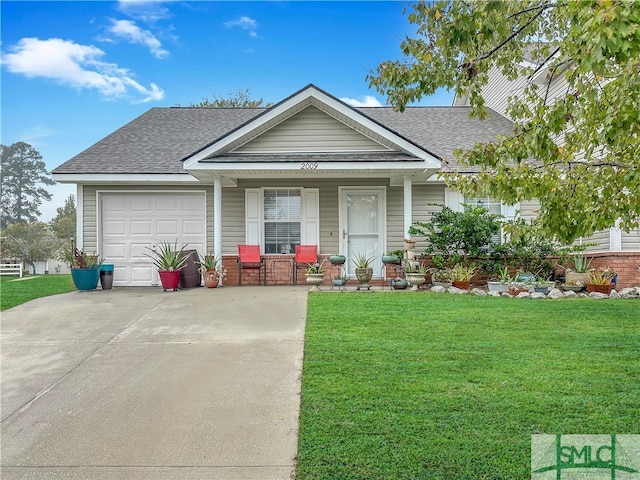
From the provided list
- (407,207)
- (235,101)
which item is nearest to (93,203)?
(407,207)

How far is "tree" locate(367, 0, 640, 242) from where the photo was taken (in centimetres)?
244

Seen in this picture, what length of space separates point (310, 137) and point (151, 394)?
7.45m

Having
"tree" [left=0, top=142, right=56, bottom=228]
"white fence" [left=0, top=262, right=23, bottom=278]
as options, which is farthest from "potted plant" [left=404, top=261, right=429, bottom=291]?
"tree" [left=0, top=142, right=56, bottom=228]

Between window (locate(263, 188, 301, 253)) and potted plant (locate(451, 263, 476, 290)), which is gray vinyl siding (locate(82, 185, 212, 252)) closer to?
window (locate(263, 188, 301, 253))

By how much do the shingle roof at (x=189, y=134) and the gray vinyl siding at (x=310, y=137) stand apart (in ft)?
5.32

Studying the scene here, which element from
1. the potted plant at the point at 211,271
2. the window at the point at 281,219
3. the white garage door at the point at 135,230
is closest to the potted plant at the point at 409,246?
the window at the point at 281,219

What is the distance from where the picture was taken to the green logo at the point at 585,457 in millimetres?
2549

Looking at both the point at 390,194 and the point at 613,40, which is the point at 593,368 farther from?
the point at 390,194

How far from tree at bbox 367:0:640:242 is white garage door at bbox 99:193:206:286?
28.6 feet

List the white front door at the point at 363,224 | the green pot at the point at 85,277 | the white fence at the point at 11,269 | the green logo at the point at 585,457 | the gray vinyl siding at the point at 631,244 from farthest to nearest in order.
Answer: the white fence at the point at 11,269
the white front door at the point at 363,224
the gray vinyl siding at the point at 631,244
the green pot at the point at 85,277
the green logo at the point at 585,457

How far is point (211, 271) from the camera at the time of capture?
9914mm

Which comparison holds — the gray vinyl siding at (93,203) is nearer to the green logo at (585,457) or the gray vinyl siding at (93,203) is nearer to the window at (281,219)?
the window at (281,219)

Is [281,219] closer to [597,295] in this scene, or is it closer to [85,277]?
[85,277]

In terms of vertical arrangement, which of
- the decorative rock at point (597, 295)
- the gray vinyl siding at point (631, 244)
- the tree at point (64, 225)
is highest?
the tree at point (64, 225)
